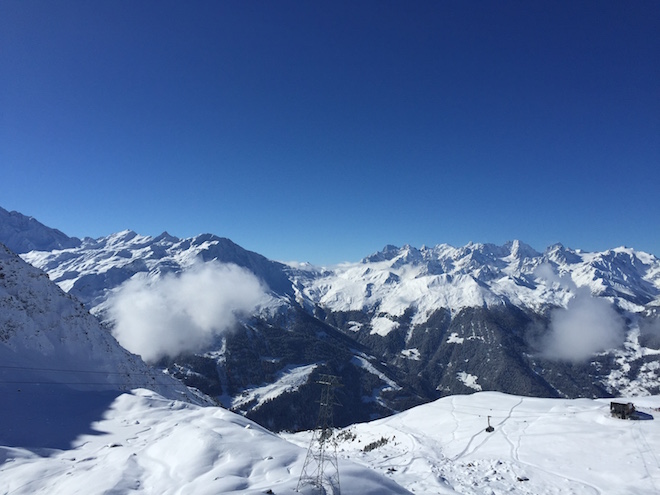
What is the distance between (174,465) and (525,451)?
35394 mm

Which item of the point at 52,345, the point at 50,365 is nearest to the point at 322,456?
the point at 50,365

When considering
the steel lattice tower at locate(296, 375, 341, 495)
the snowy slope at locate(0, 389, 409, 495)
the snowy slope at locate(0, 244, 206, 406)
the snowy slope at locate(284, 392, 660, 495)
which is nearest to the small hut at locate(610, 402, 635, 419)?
Result: the snowy slope at locate(284, 392, 660, 495)

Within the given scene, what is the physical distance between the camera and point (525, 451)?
123 ft

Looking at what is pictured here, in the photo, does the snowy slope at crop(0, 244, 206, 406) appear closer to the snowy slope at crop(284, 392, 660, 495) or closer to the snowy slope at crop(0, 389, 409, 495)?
the snowy slope at crop(0, 389, 409, 495)

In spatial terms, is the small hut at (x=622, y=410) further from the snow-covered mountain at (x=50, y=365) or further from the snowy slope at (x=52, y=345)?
the snowy slope at (x=52, y=345)

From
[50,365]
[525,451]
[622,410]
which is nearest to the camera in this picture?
[525,451]

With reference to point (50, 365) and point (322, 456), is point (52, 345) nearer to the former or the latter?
point (50, 365)

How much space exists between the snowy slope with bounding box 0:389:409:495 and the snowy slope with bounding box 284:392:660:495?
11.8 m

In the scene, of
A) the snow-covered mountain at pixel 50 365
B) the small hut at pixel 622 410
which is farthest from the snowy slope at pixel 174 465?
the small hut at pixel 622 410

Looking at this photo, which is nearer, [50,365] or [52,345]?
[50,365]

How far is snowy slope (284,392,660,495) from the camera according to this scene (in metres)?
→ 29.5

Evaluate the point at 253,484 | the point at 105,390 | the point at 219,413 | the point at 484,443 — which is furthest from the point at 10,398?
the point at 484,443

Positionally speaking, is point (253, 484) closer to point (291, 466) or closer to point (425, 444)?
point (291, 466)

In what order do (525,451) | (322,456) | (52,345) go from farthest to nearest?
(52,345)
(525,451)
(322,456)
